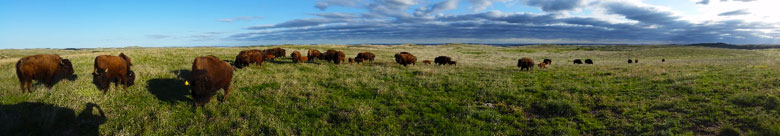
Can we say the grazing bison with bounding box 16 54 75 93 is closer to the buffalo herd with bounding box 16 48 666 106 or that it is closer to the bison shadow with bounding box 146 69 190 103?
the buffalo herd with bounding box 16 48 666 106

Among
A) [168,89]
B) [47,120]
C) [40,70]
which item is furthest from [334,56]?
[47,120]

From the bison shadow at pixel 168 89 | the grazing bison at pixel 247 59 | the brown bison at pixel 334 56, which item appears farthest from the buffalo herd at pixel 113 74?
the brown bison at pixel 334 56

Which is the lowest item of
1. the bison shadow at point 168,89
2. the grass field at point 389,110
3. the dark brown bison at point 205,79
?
the grass field at point 389,110

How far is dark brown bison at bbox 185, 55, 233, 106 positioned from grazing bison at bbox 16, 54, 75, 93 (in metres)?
5.08

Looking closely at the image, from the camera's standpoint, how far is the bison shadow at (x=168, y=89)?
10252 millimetres

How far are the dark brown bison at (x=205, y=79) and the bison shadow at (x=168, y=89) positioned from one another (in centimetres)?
123

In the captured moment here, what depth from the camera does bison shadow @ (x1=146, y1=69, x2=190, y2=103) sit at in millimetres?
10252

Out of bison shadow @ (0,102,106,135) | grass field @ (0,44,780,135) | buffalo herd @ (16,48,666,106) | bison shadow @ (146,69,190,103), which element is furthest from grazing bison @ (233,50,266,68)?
bison shadow @ (0,102,106,135)

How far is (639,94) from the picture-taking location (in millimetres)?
11773

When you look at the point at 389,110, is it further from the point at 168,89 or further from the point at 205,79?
the point at 168,89

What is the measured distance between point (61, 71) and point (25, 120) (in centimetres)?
438

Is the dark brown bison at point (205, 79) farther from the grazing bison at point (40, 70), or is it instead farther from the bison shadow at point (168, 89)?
the grazing bison at point (40, 70)

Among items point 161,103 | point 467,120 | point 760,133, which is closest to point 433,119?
point 467,120

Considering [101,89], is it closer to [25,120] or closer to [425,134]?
[25,120]
